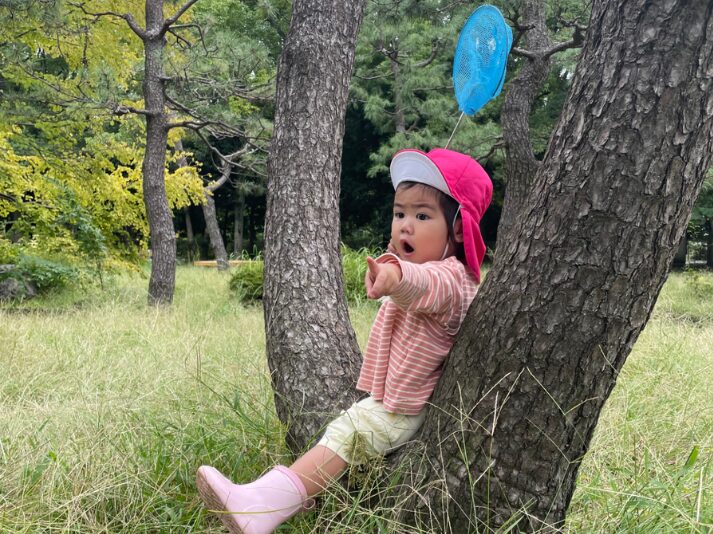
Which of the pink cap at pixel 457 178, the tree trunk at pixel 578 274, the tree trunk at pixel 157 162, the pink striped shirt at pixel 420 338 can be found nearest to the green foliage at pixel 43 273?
the tree trunk at pixel 157 162

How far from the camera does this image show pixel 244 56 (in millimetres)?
5762

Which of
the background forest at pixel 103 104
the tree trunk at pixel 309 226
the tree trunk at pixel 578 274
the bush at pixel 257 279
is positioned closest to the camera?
the tree trunk at pixel 578 274

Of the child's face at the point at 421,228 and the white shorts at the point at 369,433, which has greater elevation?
the child's face at the point at 421,228

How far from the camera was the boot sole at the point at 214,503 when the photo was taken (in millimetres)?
1468

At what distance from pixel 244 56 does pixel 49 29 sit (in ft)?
6.66

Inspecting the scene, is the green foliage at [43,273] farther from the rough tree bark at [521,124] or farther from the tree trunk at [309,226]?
the tree trunk at [309,226]

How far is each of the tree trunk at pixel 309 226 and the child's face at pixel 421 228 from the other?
1.87 feet

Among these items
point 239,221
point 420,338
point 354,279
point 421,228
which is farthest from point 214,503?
point 239,221

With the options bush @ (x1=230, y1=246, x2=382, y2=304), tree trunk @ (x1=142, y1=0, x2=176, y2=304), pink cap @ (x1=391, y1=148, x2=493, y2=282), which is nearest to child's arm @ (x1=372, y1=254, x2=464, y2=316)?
pink cap @ (x1=391, y1=148, x2=493, y2=282)

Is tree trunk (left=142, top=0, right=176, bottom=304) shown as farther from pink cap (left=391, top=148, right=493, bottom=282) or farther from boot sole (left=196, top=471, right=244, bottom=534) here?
pink cap (left=391, top=148, right=493, bottom=282)

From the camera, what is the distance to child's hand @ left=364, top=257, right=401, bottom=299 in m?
1.23

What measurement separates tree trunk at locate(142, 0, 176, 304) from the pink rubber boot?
5.11m

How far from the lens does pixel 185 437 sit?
6.61 feet

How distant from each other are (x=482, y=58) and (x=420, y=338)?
2.82 ft
